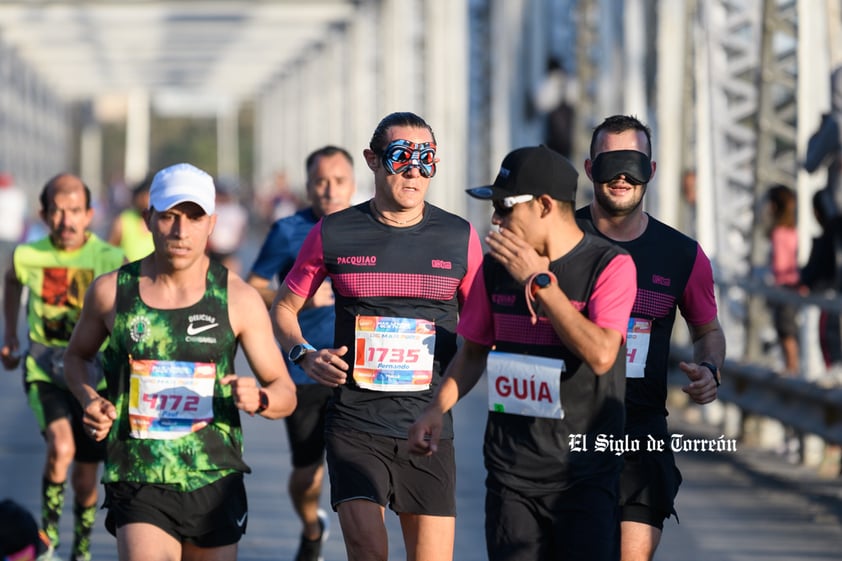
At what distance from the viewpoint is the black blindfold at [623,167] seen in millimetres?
6176

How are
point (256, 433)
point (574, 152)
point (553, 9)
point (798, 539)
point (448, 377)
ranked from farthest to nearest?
point (553, 9), point (574, 152), point (256, 433), point (798, 539), point (448, 377)

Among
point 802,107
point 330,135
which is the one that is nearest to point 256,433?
point 802,107

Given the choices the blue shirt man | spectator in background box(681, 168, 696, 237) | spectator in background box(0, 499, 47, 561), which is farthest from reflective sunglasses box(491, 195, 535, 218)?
spectator in background box(681, 168, 696, 237)

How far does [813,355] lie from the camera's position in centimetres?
1212

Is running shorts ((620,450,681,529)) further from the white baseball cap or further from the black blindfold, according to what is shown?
the white baseball cap

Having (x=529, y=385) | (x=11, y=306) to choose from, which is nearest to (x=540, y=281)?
(x=529, y=385)

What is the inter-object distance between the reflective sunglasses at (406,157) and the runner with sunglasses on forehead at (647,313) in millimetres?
595

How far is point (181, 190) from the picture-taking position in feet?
18.5

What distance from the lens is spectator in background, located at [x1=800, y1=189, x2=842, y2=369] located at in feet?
36.5

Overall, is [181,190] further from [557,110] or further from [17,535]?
[557,110]

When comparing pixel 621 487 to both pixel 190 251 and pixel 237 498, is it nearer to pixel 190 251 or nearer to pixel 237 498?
pixel 237 498

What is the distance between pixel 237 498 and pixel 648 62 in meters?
11.0

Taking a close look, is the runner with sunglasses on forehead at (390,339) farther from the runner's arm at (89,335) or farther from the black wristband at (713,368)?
the black wristband at (713,368)

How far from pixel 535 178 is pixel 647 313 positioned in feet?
3.57
